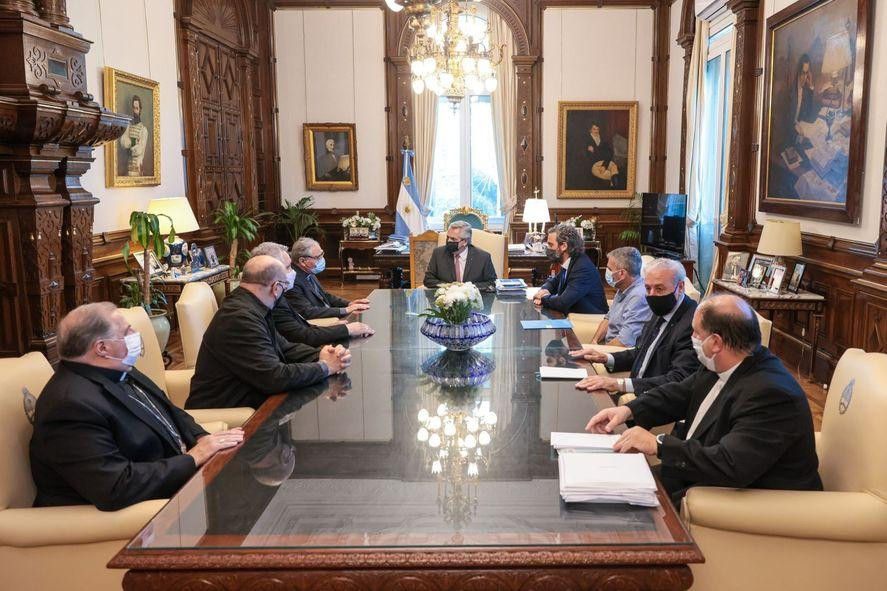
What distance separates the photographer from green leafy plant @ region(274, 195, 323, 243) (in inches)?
456

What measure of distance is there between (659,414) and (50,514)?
216 centimetres

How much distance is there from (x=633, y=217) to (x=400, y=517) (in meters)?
10.1

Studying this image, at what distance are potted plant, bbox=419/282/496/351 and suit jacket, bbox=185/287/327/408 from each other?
0.68 meters

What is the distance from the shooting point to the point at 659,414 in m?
2.94

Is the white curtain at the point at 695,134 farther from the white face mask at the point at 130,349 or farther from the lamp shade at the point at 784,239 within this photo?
the white face mask at the point at 130,349

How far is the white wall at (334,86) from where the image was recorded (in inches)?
455

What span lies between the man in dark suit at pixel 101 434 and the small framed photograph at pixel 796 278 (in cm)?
526

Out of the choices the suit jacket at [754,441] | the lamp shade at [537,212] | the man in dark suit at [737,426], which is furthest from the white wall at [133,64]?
the suit jacket at [754,441]

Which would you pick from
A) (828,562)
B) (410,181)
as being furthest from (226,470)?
(410,181)

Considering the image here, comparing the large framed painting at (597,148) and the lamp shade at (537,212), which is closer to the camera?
the lamp shade at (537,212)

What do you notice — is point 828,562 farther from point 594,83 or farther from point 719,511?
point 594,83

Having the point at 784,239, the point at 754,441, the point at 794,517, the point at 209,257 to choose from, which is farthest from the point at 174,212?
the point at 794,517

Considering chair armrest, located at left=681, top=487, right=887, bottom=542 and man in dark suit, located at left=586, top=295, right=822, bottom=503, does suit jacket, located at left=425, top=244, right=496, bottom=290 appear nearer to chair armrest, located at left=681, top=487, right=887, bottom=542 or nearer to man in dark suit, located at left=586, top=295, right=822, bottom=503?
man in dark suit, located at left=586, top=295, right=822, bottom=503

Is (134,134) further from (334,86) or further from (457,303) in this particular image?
(457,303)
